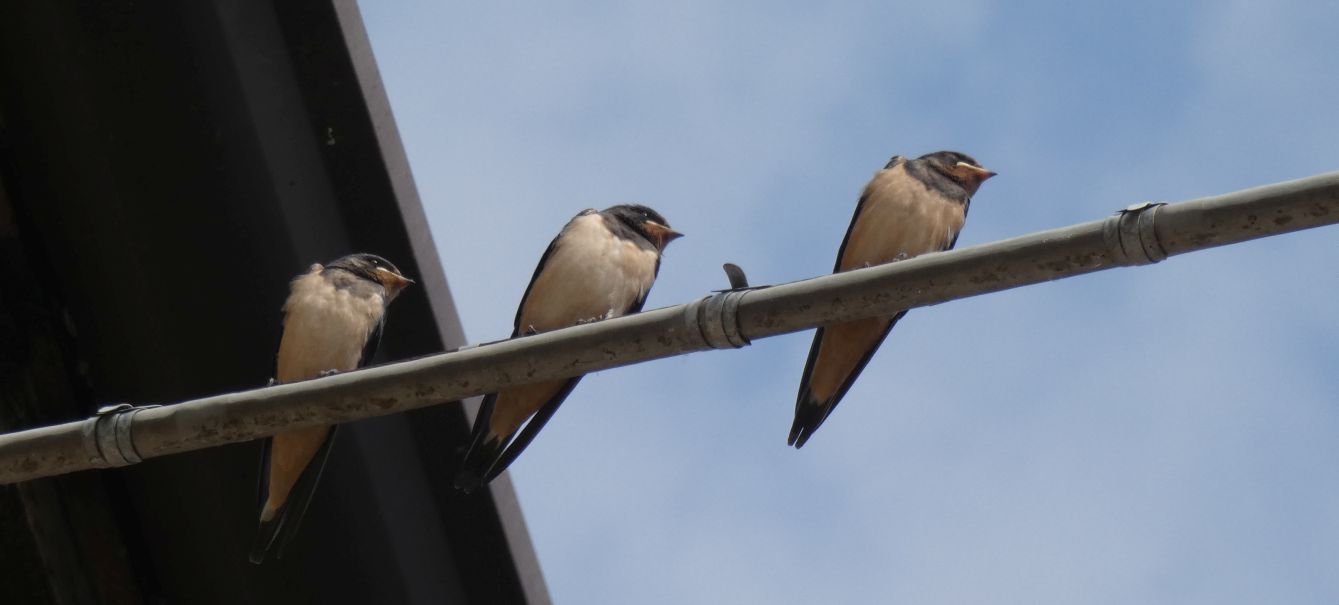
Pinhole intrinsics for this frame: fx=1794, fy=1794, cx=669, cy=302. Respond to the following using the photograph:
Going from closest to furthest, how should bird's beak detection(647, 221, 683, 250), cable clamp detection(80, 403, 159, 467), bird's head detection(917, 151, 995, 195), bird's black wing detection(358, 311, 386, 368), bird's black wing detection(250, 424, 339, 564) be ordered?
1. cable clamp detection(80, 403, 159, 467)
2. bird's black wing detection(250, 424, 339, 564)
3. bird's black wing detection(358, 311, 386, 368)
4. bird's head detection(917, 151, 995, 195)
5. bird's beak detection(647, 221, 683, 250)

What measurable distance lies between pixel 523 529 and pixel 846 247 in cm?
186

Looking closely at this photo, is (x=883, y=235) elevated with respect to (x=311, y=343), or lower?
lower

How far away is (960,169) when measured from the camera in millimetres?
8062

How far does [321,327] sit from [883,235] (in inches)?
95.2

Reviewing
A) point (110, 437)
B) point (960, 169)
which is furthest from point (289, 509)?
point (960, 169)

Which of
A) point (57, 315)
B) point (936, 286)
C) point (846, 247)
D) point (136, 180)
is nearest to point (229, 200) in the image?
point (136, 180)

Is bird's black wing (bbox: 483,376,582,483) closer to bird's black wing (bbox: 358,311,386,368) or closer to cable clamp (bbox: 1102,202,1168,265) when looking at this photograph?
bird's black wing (bbox: 358,311,386,368)

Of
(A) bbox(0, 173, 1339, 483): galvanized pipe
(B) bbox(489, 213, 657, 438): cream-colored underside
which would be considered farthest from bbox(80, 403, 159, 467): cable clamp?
(B) bbox(489, 213, 657, 438): cream-colored underside

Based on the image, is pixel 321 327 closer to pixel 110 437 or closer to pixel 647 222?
pixel 647 222

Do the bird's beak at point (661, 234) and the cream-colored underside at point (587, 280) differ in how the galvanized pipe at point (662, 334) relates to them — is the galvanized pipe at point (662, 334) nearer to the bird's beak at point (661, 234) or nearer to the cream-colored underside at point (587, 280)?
the cream-colored underside at point (587, 280)

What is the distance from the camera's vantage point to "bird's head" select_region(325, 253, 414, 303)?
290 inches

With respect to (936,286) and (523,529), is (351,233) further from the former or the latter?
(936,286)

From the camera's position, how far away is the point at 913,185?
7.75 metres

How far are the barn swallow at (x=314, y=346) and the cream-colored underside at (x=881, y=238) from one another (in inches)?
71.0
